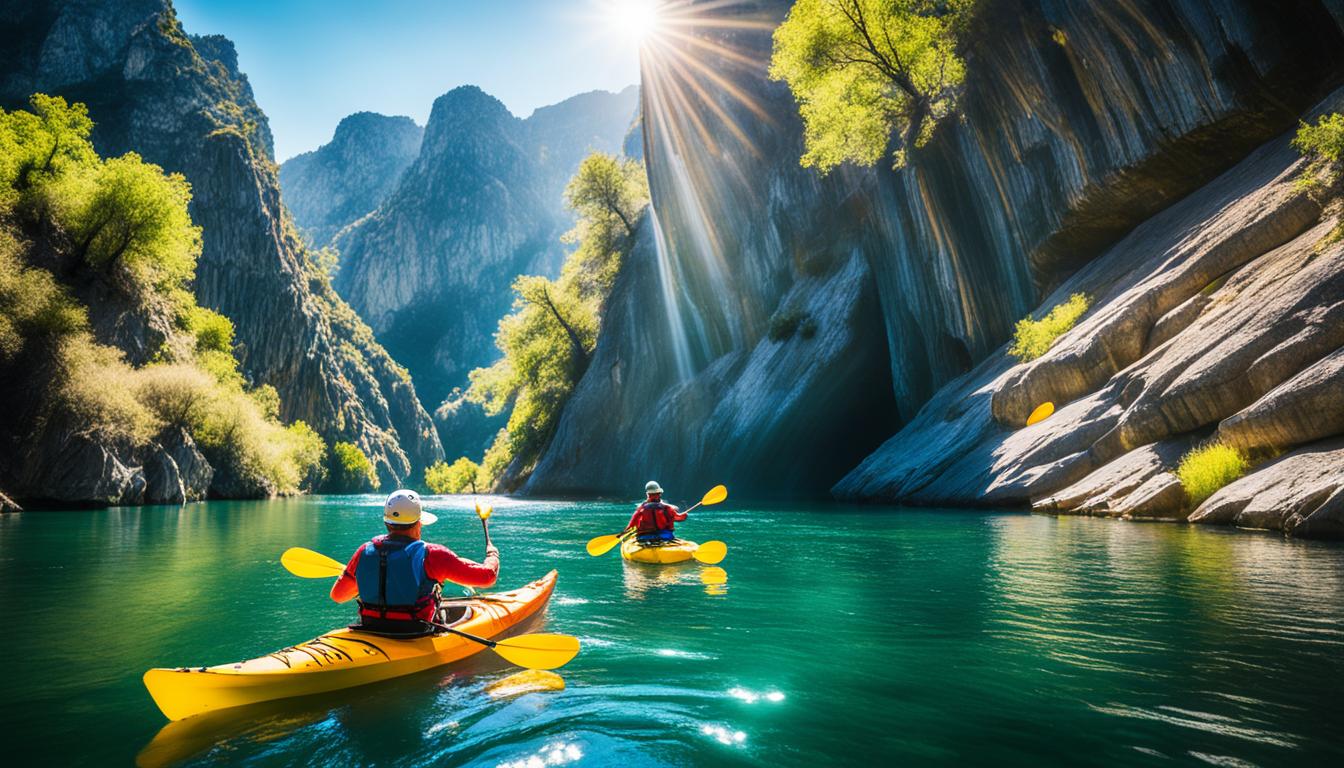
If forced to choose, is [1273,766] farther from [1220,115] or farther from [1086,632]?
[1220,115]

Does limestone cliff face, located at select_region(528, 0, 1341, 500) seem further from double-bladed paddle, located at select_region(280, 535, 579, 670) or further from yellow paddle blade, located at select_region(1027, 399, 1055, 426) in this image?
double-bladed paddle, located at select_region(280, 535, 579, 670)

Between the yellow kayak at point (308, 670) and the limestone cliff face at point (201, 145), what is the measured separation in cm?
8351

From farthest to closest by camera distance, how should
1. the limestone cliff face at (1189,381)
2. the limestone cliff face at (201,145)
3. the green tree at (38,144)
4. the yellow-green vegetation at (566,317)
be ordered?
the limestone cliff face at (201,145)
the yellow-green vegetation at (566,317)
the green tree at (38,144)
the limestone cliff face at (1189,381)

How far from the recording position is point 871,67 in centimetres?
2589

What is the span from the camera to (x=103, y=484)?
27.5 meters

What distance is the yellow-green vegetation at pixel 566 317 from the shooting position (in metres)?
50.9

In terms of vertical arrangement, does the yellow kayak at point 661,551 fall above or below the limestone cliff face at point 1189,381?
below

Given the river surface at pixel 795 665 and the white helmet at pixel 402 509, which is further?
the white helmet at pixel 402 509

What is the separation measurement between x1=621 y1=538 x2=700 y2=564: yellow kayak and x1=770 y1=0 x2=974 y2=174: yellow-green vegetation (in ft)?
65.4

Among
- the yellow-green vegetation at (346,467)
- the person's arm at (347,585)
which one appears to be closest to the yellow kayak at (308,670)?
the person's arm at (347,585)

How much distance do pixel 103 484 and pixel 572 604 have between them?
91.4 feet

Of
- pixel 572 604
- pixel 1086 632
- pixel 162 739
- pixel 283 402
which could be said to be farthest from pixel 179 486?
pixel 283 402

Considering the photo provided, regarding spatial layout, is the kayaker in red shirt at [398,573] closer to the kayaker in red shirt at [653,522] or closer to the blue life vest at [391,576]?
the blue life vest at [391,576]

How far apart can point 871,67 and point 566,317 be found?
31.9 meters
